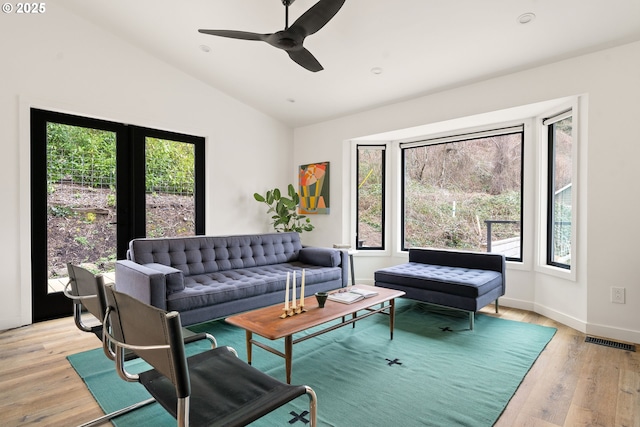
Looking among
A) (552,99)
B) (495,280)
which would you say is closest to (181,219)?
(495,280)

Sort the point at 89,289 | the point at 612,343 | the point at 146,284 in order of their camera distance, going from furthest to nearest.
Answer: the point at 612,343
the point at 146,284
the point at 89,289

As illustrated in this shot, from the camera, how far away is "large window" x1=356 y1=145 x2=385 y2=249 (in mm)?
5355

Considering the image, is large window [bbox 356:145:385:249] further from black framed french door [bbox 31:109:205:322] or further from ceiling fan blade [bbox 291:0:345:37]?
ceiling fan blade [bbox 291:0:345:37]

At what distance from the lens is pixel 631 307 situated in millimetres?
3020

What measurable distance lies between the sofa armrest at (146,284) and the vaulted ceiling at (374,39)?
8.17ft

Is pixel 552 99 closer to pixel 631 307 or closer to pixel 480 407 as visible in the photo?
pixel 631 307

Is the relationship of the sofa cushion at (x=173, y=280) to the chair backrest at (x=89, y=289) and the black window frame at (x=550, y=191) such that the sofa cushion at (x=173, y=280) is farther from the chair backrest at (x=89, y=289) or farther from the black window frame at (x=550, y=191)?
the black window frame at (x=550, y=191)

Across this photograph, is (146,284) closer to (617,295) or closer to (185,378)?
(185,378)

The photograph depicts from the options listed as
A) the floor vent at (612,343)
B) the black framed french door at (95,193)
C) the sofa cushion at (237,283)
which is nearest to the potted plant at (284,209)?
the black framed french door at (95,193)

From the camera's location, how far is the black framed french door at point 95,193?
3598mm

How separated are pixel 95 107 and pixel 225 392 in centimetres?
375

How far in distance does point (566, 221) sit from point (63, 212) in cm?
536

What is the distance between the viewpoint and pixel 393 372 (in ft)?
7.96

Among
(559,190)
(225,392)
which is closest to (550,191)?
(559,190)
